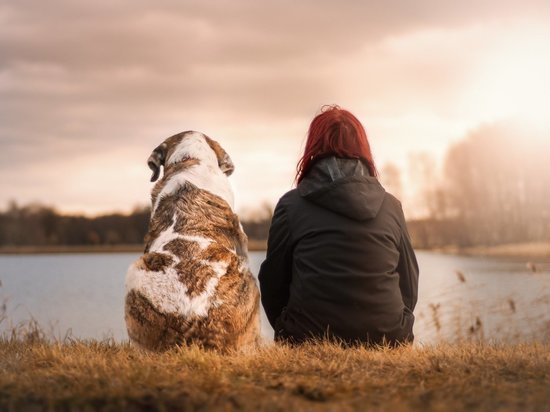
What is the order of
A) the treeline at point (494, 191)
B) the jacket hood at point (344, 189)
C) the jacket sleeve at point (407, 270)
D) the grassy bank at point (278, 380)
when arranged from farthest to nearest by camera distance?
the treeline at point (494, 191) → the jacket sleeve at point (407, 270) → the jacket hood at point (344, 189) → the grassy bank at point (278, 380)

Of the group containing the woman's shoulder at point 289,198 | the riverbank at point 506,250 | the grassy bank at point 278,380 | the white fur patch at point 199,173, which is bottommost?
the riverbank at point 506,250

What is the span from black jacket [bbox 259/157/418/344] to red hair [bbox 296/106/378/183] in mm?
80

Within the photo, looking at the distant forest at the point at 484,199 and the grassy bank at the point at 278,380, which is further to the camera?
the distant forest at the point at 484,199

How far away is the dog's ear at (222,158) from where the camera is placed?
7.33m

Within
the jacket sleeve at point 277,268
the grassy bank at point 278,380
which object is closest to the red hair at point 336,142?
the jacket sleeve at point 277,268

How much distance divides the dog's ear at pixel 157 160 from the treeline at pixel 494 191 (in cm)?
3653

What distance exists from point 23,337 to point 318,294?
504 centimetres

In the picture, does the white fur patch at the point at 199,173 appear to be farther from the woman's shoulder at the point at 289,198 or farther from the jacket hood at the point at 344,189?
the jacket hood at the point at 344,189

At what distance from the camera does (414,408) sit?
13.3 ft

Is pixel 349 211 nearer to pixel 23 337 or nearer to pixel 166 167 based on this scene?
pixel 166 167

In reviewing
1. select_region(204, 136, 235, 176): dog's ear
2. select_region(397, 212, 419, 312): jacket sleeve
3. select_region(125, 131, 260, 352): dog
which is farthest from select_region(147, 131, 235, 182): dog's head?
select_region(397, 212, 419, 312): jacket sleeve

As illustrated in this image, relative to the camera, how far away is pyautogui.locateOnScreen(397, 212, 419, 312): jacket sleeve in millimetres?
5984

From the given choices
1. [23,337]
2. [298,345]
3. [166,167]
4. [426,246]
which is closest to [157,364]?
[298,345]

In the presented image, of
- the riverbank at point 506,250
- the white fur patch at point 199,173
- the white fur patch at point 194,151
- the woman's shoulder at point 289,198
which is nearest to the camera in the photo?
the woman's shoulder at point 289,198
